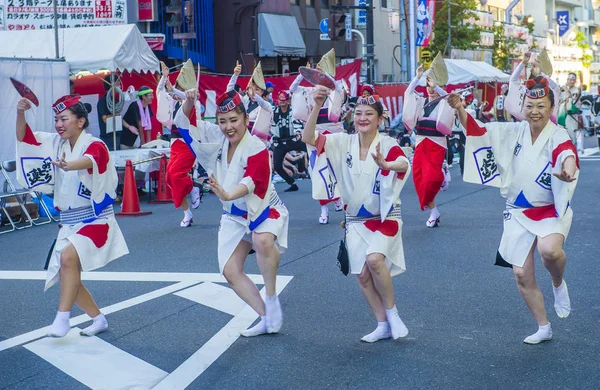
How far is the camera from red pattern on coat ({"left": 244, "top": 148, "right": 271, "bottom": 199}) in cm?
627

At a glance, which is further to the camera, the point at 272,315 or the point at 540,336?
the point at 272,315

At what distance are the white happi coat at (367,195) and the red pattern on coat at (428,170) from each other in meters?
5.45

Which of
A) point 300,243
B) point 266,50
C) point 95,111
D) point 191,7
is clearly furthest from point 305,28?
point 300,243

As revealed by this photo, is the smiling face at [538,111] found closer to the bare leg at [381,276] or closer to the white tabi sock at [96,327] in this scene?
the bare leg at [381,276]

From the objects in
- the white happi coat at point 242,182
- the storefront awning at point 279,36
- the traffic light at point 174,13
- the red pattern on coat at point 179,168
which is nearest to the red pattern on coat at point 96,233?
the white happi coat at point 242,182

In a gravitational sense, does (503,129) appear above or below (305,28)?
below

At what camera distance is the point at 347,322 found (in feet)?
22.7

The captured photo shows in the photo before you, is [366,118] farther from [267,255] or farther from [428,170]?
[428,170]

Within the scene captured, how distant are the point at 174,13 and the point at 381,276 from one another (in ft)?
56.7

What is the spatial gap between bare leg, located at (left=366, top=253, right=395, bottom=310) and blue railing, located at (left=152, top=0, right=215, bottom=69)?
20164mm

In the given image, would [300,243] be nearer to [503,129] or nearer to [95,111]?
[503,129]

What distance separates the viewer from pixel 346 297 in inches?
307

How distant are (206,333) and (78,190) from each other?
4.30ft

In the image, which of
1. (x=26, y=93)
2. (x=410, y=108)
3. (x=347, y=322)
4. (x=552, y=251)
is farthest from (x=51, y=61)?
(x=552, y=251)
